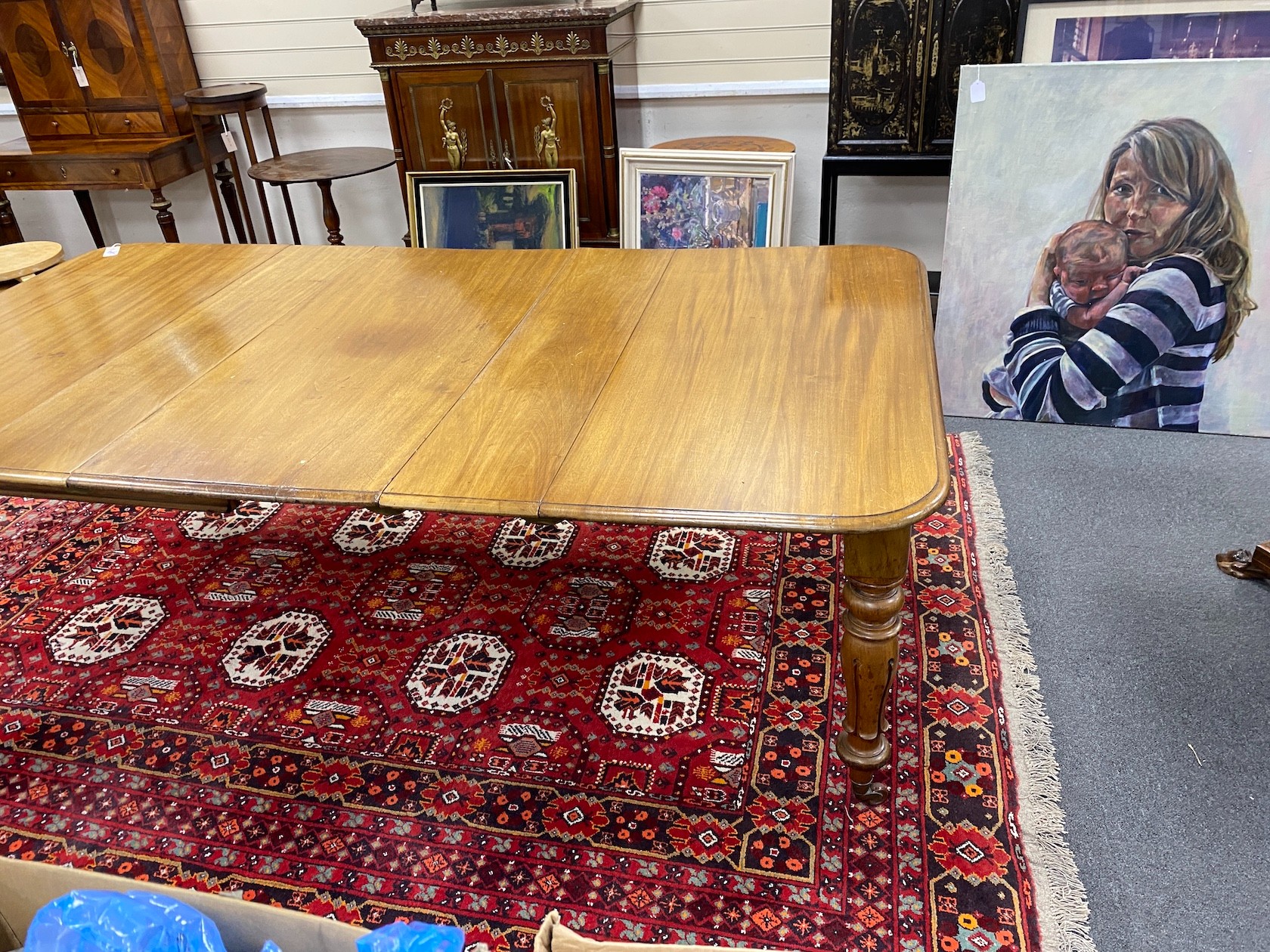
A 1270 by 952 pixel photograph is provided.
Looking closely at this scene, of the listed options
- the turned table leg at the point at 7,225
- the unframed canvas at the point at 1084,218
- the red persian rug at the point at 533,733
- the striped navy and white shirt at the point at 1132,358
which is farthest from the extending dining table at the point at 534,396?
the turned table leg at the point at 7,225

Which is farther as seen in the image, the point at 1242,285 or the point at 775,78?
the point at 775,78

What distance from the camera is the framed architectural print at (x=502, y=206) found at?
2.58m

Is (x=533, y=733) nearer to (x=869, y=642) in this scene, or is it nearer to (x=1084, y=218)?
(x=869, y=642)

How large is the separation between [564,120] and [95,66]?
1.95 m

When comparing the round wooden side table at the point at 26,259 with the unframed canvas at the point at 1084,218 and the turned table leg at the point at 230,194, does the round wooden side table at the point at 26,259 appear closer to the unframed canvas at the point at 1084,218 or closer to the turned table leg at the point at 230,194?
the turned table leg at the point at 230,194

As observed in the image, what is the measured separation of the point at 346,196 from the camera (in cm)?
418

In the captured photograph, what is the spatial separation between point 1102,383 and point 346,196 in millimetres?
3192

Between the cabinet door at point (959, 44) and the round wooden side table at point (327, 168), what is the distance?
197 centimetres

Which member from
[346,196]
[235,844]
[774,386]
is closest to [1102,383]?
[774,386]

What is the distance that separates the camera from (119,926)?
0.91m

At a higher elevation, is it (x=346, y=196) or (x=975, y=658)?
(x=346, y=196)

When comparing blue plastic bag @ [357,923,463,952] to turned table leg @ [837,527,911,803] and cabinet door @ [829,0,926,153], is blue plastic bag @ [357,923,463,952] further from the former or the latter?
cabinet door @ [829,0,926,153]

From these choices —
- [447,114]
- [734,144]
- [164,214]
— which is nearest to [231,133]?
[164,214]

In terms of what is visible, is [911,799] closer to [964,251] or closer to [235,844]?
[235,844]
